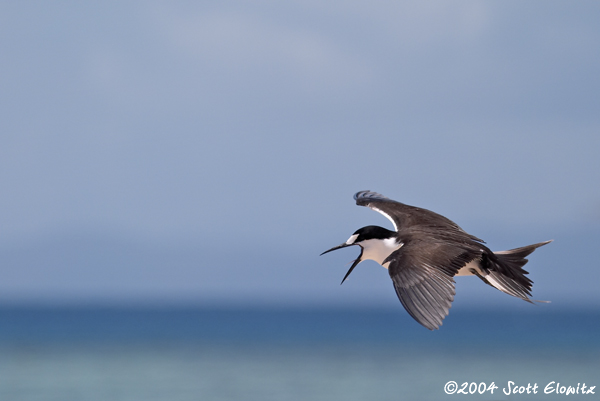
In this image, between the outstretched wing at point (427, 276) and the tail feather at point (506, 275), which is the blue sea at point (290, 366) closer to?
the tail feather at point (506, 275)

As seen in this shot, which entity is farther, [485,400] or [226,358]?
[226,358]

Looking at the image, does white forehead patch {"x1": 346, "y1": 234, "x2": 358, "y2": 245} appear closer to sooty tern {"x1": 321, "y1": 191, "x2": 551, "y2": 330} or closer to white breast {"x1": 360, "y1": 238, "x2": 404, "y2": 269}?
sooty tern {"x1": 321, "y1": 191, "x2": 551, "y2": 330}

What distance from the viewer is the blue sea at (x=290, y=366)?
1073 inches

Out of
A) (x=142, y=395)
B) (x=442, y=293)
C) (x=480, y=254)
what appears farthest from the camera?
(x=142, y=395)

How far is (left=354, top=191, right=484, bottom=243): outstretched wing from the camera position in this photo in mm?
8750

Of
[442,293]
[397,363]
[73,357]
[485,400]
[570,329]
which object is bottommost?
[442,293]

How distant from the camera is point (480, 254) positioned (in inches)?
325

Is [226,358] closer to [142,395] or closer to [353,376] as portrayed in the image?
[353,376]

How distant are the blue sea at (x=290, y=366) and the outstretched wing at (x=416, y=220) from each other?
16.8 m

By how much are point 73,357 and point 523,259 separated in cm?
3157

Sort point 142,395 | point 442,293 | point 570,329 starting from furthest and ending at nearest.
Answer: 1. point 570,329
2. point 142,395
3. point 442,293

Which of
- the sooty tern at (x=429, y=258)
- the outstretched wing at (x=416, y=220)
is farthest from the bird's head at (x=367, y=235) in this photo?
the outstretched wing at (x=416, y=220)

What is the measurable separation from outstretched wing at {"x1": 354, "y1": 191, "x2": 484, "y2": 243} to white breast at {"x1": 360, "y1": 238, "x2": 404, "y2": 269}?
1.38 ft

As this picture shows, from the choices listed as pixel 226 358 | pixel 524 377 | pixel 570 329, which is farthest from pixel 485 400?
pixel 570 329
